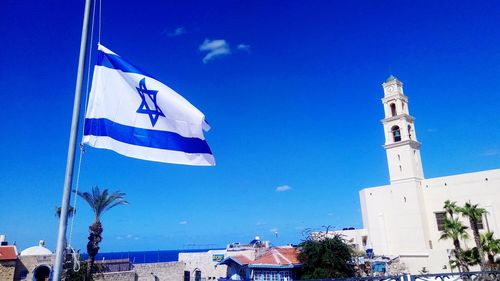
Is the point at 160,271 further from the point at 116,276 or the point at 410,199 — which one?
the point at 410,199

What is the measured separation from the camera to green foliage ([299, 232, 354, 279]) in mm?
26484

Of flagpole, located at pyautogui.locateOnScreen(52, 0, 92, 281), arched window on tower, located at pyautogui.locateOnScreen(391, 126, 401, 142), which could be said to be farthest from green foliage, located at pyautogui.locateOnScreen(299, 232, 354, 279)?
arched window on tower, located at pyautogui.locateOnScreen(391, 126, 401, 142)

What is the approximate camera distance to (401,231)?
149 feet

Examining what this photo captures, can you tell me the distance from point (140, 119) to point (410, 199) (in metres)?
43.8

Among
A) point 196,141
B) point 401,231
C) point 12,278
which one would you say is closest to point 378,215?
point 401,231

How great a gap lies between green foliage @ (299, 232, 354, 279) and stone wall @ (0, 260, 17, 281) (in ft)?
72.3

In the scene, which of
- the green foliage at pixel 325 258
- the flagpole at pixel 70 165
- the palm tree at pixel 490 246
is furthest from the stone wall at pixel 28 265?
the palm tree at pixel 490 246

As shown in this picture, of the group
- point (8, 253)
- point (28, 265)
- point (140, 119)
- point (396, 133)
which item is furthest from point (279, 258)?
point (396, 133)

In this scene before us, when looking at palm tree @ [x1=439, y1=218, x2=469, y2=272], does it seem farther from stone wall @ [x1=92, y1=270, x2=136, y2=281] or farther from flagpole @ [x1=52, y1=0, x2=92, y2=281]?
flagpole @ [x1=52, y1=0, x2=92, y2=281]

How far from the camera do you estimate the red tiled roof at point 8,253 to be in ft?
99.7

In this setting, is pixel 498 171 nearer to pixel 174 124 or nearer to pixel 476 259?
pixel 476 259

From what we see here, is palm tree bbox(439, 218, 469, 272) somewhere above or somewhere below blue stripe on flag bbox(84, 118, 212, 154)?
below

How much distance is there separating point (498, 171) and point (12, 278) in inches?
1766

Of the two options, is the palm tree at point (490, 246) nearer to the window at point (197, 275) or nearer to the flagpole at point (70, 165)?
the window at point (197, 275)
